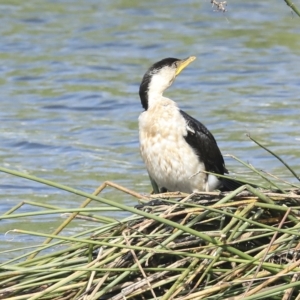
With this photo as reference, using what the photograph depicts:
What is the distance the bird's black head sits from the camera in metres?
7.19

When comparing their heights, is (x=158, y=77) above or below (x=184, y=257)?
above

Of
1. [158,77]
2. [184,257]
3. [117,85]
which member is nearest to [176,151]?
[158,77]

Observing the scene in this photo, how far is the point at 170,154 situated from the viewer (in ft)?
21.8

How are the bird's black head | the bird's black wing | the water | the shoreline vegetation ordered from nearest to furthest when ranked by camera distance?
the shoreline vegetation < the bird's black wing < the bird's black head < the water

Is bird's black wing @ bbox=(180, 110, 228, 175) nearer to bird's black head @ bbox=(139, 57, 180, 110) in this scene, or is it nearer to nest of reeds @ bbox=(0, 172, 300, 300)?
bird's black head @ bbox=(139, 57, 180, 110)

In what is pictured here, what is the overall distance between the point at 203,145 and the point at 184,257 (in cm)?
161

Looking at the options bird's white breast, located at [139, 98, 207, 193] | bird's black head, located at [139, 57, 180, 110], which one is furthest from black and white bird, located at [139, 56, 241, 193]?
bird's black head, located at [139, 57, 180, 110]

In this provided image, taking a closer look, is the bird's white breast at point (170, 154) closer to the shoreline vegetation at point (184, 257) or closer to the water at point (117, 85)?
the shoreline vegetation at point (184, 257)

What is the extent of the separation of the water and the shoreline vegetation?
3.48 metres

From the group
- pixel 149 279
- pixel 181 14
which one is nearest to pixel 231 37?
pixel 181 14

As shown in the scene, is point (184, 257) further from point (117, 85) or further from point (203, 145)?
point (117, 85)

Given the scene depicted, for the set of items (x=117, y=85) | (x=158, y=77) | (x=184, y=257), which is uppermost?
(x=158, y=77)

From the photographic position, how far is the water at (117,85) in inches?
448

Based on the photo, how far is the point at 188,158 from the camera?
6.71m
